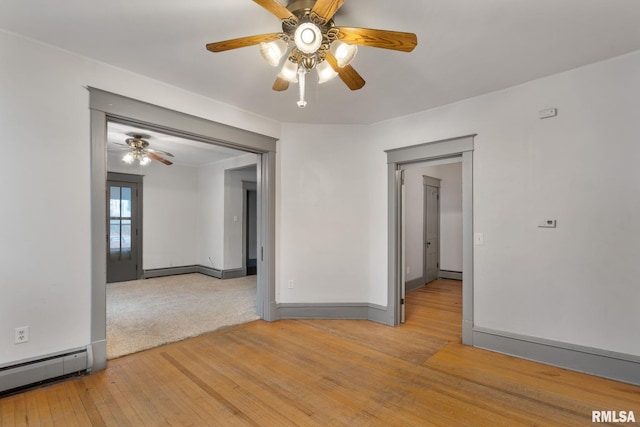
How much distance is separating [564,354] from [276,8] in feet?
11.8

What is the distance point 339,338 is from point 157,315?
8.49ft

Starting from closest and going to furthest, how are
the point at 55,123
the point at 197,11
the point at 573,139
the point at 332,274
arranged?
the point at 197,11 < the point at 55,123 < the point at 573,139 < the point at 332,274

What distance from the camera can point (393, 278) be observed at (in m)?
3.78

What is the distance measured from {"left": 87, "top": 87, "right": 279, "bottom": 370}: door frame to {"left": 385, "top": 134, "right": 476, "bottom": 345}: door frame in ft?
5.12

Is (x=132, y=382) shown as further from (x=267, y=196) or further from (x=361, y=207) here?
(x=361, y=207)

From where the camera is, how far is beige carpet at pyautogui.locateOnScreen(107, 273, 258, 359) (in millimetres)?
3312

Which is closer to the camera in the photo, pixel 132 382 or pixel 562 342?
pixel 132 382

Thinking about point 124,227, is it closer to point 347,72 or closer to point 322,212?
point 322,212

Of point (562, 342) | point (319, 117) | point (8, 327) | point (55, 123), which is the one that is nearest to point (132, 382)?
point (8, 327)

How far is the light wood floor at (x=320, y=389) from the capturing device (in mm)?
1992

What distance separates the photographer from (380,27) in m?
2.07

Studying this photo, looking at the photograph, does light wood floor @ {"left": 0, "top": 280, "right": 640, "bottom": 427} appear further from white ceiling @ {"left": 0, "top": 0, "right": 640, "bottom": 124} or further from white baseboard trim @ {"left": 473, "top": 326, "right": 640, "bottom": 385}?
white ceiling @ {"left": 0, "top": 0, "right": 640, "bottom": 124}

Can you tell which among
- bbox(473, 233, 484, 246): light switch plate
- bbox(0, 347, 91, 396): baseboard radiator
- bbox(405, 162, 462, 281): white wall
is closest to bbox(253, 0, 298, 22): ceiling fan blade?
bbox(473, 233, 484, 246): light switch plate

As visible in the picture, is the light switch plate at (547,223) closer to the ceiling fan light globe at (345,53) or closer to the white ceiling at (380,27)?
the white ceiling at (380,27)
